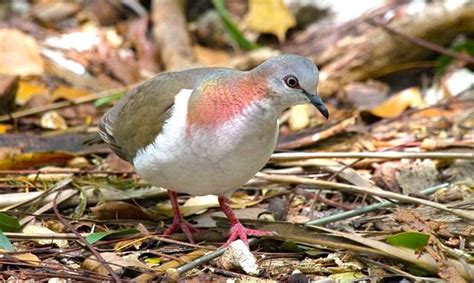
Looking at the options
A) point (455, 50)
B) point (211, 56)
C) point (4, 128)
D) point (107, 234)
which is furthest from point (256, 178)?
point (211, 56)

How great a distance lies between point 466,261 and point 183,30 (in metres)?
3.52

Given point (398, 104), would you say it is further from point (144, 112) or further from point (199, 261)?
point (199, 261)

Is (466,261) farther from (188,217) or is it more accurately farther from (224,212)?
(188,217)

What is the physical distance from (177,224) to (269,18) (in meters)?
2.93

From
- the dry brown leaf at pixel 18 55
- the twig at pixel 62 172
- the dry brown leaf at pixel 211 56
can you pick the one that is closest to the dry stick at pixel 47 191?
the twig at pixel 62 172

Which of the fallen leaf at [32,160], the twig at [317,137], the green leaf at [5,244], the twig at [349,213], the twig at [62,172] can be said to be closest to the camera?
the green leaf at [5,244]

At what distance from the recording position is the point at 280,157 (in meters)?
4.24

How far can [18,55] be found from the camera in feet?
18.4

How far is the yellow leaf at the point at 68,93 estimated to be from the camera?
528 centimetres

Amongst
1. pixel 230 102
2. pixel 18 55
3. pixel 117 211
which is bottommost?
pixel 117 211

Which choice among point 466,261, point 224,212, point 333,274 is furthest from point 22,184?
point 466,261

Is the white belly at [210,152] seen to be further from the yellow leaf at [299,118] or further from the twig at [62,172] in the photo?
the yellow leaf at [299,118]

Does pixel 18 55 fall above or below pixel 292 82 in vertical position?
below

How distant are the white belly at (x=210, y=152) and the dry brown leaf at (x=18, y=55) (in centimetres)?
233
